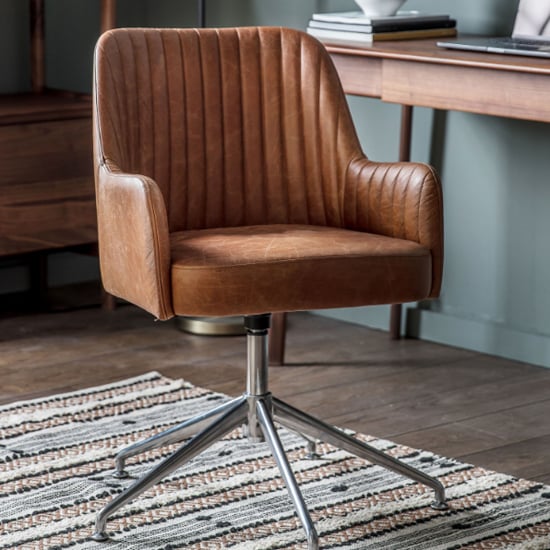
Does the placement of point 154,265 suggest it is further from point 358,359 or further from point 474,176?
point 474,176

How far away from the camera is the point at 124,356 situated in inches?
123

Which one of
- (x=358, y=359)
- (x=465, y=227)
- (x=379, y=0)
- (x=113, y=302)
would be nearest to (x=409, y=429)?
A: (x=358, y=359)

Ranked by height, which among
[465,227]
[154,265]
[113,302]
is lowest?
[113,302]

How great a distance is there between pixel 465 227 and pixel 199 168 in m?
1.13

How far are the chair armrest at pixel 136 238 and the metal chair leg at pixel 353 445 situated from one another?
1.07ft

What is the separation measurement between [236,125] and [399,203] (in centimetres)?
39

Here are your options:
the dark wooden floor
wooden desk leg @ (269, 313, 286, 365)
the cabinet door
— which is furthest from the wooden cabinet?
wooden desk leg @ (269, 313, 286, 365)

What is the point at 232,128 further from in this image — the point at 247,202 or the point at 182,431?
the point at 182,431

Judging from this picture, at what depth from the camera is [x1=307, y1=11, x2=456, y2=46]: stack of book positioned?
114 inches

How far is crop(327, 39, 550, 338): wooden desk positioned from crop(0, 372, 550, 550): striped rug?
73cm

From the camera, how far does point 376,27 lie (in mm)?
2908

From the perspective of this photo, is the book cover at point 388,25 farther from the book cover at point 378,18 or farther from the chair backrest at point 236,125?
the chair backrest at point 236,125

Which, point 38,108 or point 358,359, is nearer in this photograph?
point 358,359

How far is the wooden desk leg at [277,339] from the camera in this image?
9.92ft
